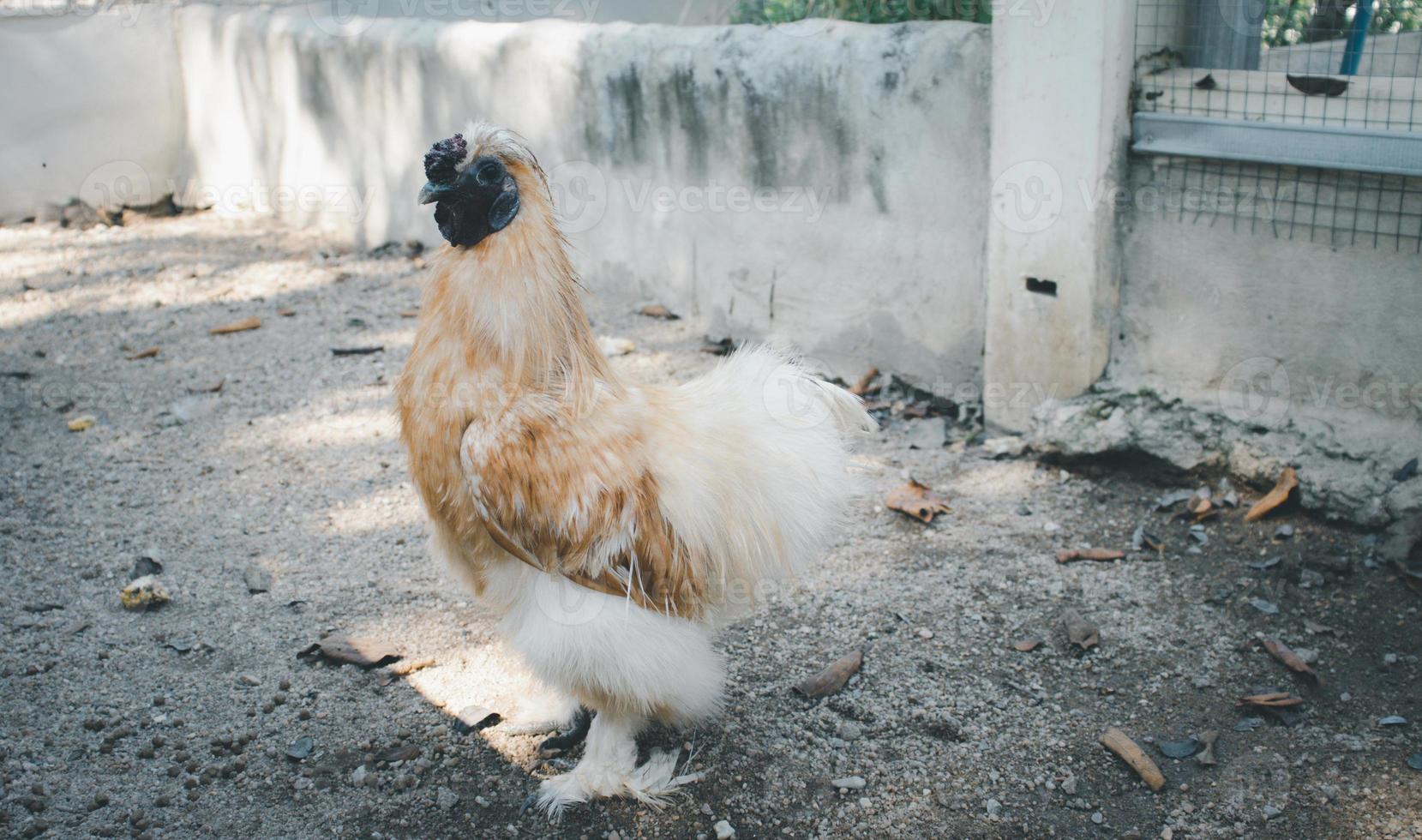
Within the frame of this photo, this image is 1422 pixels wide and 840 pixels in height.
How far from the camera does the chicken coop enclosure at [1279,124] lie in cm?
418

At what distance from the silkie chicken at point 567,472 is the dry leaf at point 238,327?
15.6 feet

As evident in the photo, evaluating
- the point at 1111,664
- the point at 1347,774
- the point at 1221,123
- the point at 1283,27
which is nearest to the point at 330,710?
the point at 1111,664

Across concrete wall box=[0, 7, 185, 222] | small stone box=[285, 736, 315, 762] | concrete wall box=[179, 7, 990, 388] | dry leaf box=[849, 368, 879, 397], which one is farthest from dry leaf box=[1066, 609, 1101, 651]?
concrete wall box=[0, 7, 185, 222]

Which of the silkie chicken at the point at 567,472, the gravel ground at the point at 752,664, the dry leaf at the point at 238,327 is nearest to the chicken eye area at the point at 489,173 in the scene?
the silkie chicken at the point at 567,472

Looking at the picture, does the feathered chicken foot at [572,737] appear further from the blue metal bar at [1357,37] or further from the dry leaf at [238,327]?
the dry leaf at [238,327]

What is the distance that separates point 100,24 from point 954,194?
8270 millimetres

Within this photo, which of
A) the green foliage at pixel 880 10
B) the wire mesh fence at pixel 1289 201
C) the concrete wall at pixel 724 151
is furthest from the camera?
the green foliage at pixel 880 10

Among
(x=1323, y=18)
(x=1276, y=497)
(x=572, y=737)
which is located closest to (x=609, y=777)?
(x=572, y=737)

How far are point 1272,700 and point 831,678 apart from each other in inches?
58.9

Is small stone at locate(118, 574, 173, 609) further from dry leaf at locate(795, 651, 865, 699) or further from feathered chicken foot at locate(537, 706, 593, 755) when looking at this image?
dry leaf at locate(795, 651, 865, 699)

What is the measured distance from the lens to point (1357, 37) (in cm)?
471

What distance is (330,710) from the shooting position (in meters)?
3.79

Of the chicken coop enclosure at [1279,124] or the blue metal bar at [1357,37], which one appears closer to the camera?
the chicken coop enclosure at [1279,124]

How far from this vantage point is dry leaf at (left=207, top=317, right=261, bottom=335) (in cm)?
738
